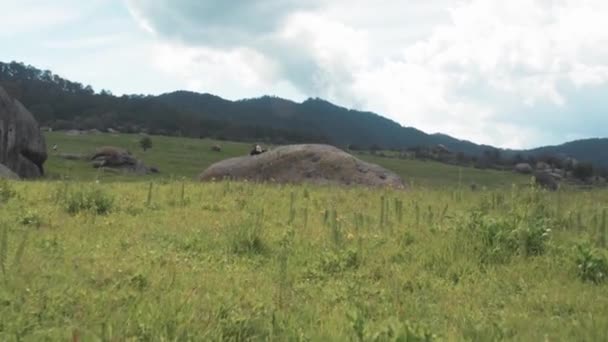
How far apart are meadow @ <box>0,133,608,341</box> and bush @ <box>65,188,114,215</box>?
28 millimetres

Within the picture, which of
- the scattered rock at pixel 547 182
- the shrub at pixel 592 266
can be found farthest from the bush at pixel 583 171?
the shrub at pixel 592 266

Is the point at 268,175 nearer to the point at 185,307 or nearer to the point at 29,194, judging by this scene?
the point at 29,194

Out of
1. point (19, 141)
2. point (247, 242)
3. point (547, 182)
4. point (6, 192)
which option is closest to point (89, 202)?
point (6, 192)

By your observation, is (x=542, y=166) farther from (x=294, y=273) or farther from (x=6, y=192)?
(x=294, y=273)

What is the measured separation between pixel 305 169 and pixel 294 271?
701 inches

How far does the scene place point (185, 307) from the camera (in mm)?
5270

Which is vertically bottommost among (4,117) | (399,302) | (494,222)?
(399,302)

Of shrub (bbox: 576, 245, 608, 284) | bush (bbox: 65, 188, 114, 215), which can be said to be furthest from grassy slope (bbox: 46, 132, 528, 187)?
shrub (bbox: 576, 245, 608, 284)

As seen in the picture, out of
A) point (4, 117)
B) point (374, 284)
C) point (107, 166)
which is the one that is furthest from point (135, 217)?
point (107, 166)

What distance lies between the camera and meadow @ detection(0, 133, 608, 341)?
495 centimetres

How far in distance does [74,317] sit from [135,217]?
228 inches

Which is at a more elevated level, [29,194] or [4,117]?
[4,117]

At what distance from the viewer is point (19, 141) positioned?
35.9 metres

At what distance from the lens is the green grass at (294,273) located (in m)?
4.95
